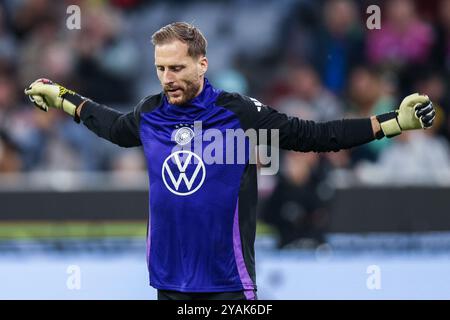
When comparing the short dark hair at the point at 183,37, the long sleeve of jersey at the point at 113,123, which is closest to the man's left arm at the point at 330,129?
the short dark hair at the point at 183,37

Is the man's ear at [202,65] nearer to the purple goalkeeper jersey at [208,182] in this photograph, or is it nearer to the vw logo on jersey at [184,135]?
the purple goalkeeper jersey at [208,182]

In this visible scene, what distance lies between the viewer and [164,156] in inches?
227

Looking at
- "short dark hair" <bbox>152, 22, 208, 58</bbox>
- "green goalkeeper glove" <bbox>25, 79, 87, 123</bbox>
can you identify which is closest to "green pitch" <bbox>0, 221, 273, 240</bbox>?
"green goalkeeper glove" <bbox>25, 79, 87, 123</bbox>

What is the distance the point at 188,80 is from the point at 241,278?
1049 millimetres

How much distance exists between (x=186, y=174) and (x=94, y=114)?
2.69 ft

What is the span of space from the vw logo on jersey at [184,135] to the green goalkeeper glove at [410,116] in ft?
3.20

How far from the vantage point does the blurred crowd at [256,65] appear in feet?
42.0

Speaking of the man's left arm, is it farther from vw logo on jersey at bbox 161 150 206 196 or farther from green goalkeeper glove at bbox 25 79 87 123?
green goalkeeper glove at bbox 25 79 87 123

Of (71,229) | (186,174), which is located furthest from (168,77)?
(71,229)

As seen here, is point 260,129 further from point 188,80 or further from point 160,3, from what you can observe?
point 160,3

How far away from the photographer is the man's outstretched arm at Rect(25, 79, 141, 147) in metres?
6.04

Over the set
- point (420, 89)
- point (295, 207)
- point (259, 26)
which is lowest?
point (295, 207)
